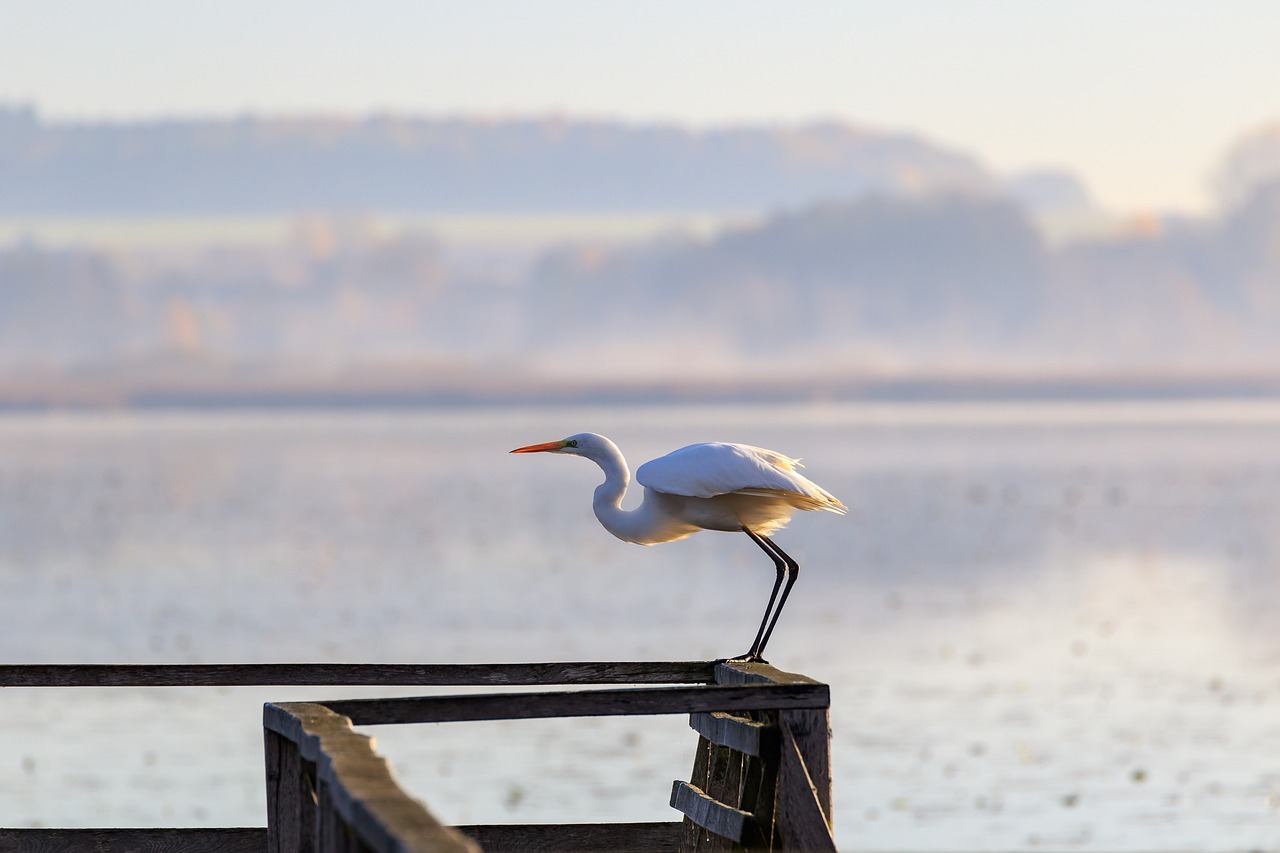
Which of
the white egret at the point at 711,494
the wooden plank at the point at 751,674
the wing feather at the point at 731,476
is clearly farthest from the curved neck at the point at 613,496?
the wooden plank at the point at 751,674

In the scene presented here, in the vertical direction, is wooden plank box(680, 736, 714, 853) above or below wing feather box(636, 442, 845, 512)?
below

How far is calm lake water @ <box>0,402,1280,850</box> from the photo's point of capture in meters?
16.3

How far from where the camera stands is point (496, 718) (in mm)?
5324

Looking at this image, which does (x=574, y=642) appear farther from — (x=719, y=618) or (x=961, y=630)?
(x=961, y=630)

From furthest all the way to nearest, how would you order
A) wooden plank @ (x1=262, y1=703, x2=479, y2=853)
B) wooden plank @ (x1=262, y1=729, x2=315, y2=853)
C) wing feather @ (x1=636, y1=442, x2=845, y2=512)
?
wing feather @ (x1=636, y1=442, x2=845, y2=512), wooden plank @ (x1=262, y1=729, x2=315, y2=853), wooden plank @ (x1=262, y1=703, x2=479, y2=853)

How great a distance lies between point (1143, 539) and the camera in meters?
53.9

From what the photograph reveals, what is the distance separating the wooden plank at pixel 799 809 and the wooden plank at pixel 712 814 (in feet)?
1.31

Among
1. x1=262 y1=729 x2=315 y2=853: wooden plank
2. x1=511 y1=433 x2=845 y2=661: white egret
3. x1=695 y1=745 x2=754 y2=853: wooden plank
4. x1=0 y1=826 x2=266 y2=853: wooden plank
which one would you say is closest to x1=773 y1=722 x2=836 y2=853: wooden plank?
x1=695 y1=745 x2=754 y2=853: wooden plank

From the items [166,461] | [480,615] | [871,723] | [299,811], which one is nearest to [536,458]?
[166,461]

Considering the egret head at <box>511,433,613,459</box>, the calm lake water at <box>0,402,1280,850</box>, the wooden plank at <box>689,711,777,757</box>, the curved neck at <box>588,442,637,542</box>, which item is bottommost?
the wooden plank at <box>689,711,777,757</box>

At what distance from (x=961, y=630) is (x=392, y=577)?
14908 millimetres

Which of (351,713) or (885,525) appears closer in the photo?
(351,713)

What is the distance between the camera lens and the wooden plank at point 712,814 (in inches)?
257

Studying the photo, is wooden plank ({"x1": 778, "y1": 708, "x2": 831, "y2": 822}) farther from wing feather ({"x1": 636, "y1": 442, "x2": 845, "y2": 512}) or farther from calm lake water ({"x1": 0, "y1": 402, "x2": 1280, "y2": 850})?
calm lake water ({"x1": 0, "y1": 402, "x2": 1280, "y2": 850})
